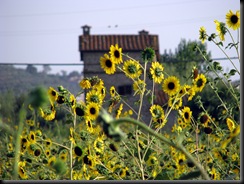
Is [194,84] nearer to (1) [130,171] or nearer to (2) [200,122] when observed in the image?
(2) [200,122]

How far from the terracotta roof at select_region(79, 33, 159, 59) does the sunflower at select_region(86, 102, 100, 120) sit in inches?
602

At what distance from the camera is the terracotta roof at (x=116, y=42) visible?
Answer: 17906 mm

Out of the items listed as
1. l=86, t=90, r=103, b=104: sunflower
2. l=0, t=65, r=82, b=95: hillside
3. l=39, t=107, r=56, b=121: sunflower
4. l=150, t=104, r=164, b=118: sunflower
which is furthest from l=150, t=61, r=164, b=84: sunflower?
l=0, t=65, r=82, b=95: hillside

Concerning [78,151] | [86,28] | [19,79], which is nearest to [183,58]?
[86,28]

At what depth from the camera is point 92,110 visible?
231 cm

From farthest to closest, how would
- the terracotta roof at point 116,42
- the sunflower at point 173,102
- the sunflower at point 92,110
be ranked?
the terracotta roof at point 116,42 → the sunflower at point 173,102 → the sunflower at point 92,110

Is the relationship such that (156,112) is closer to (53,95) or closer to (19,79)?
(53,95)

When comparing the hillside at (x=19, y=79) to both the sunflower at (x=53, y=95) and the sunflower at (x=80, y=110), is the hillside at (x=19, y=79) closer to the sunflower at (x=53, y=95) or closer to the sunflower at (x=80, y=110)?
the sunflower at (x=53, y=95)

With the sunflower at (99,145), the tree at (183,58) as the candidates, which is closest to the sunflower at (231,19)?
the sunflower at (99,145)

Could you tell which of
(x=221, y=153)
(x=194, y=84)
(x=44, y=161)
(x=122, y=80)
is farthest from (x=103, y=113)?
(x=122, y=80)

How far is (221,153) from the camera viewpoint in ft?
8.99

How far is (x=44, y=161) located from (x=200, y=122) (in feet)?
2.61

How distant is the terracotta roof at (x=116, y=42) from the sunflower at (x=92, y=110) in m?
15.3

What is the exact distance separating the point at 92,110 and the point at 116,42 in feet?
53.2
